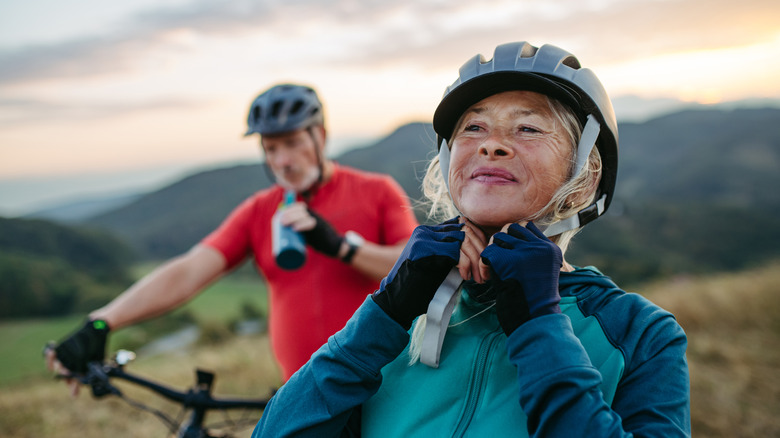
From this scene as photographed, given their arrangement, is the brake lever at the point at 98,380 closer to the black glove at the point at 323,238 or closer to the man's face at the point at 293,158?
the black glove at the point at 323,238

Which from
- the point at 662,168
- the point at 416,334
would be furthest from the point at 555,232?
the point at 662,168

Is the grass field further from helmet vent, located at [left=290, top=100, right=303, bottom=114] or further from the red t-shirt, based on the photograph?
helmet vent, located at [left=290, top=100, right=303, bottom=114]

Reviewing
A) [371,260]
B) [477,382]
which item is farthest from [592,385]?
[371,260]

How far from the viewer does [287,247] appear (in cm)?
306

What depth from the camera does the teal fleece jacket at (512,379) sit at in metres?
1.25

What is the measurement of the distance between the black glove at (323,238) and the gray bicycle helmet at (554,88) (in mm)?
1523

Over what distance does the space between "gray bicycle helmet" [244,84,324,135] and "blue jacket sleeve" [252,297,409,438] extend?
7.60ft

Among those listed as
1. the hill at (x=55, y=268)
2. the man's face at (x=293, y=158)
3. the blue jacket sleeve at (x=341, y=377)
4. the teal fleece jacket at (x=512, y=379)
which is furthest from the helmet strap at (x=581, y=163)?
the hill at (x=55, y=268)

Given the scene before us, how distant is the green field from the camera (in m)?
12.4

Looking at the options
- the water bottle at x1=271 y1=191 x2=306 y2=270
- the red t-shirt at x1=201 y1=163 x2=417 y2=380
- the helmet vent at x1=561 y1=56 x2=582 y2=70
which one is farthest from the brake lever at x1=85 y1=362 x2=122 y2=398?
the helmet vent at x1=561 y1=56 x2=582 y2=70

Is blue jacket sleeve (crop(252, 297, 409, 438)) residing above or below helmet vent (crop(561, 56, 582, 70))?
below

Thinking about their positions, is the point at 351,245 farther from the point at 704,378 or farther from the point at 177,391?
the point at 704,378

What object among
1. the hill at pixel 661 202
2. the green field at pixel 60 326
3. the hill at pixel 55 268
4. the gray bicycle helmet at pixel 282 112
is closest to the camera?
the gray bicycle helmet at pixel 282 112

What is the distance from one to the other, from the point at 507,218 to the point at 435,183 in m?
0.58
